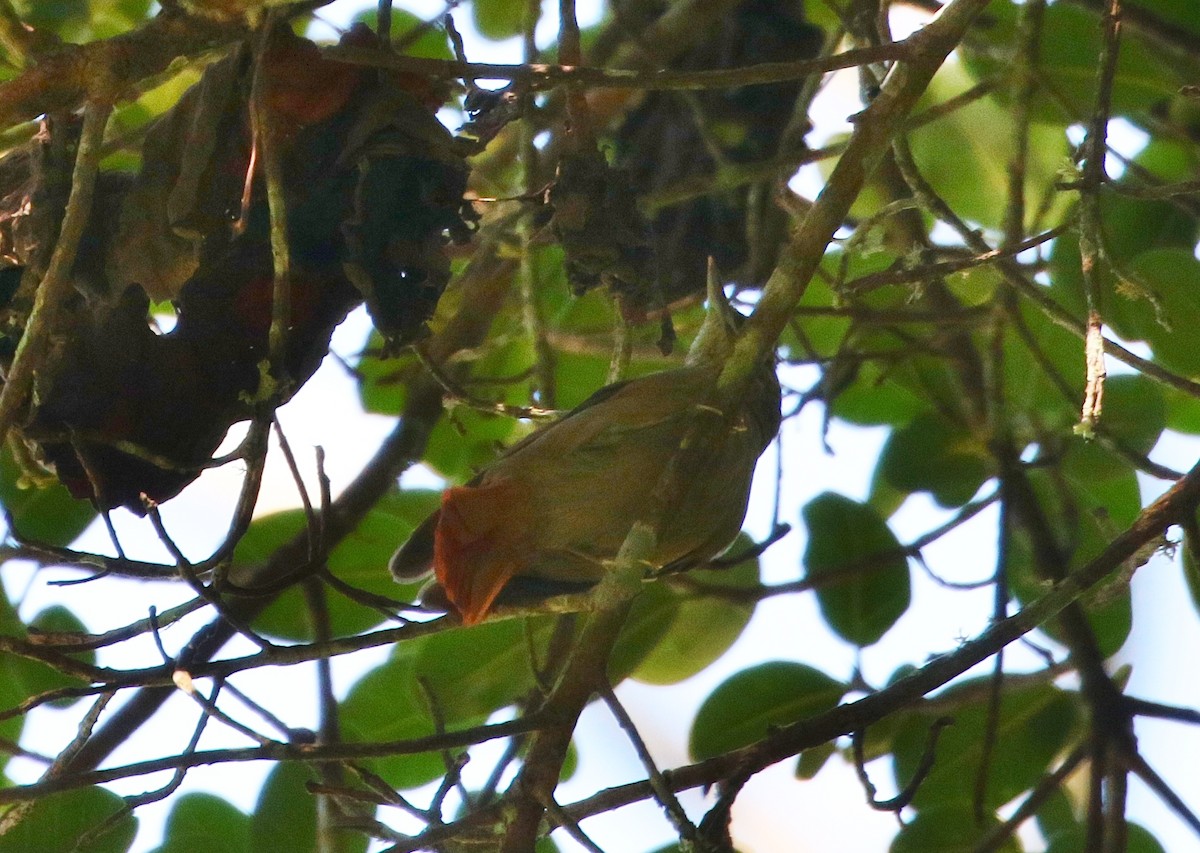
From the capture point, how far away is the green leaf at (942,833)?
4.61 ft

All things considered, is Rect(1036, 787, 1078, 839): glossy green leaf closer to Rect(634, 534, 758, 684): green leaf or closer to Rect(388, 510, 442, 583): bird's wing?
Rect(634, 534, 758, 684): green leaf

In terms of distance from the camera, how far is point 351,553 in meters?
1.55

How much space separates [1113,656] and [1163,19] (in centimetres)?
77

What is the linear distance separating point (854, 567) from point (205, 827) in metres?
0.81

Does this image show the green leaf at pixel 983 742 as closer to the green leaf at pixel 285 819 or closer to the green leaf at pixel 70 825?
the green leaf at pixel 285 819

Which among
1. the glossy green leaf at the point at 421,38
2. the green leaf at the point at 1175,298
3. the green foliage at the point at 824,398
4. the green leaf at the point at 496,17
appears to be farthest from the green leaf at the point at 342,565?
the green leaf at the point at 1175,298

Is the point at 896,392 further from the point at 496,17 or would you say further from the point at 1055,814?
the point at 496,17

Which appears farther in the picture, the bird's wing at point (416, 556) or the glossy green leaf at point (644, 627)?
the glossy green leaf at point (644, 627)

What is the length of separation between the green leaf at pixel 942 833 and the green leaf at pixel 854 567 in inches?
8.5

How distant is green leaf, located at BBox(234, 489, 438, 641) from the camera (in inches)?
60.1

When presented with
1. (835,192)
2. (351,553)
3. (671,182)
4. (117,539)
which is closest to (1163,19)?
(671,182)

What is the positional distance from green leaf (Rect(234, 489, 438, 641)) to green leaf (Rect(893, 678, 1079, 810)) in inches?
25.1

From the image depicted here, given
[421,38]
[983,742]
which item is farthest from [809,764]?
[421,38]

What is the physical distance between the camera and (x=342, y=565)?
155 centimetres
